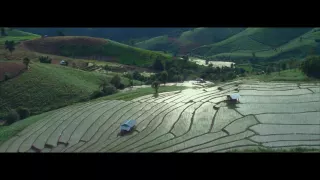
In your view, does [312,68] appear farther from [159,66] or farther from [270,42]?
[270,42]

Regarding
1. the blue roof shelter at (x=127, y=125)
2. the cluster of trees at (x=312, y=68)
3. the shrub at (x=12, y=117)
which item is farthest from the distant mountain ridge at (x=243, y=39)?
the blue roof shelter at (x=127, y=125)

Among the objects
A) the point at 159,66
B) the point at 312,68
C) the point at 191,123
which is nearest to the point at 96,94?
the point at 159,66

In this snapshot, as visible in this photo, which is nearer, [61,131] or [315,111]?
[61,131]

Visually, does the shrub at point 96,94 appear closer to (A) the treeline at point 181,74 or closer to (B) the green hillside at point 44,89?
(B) the green hillside at point 44,89
